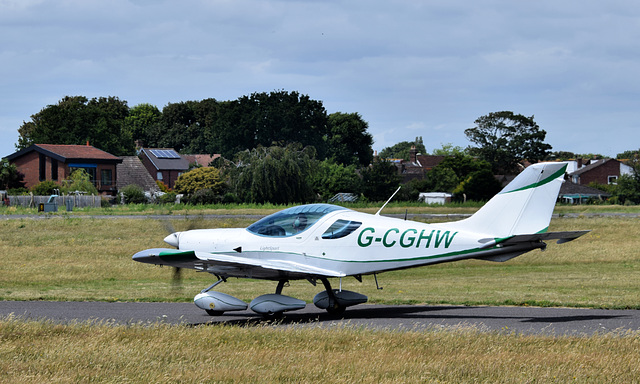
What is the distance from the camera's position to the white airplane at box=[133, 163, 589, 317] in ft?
46.0

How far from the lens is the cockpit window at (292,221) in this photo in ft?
49.5

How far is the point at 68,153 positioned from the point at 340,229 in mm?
77085

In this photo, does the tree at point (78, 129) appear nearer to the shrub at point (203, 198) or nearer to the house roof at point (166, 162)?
the house roof at point (166, 162)

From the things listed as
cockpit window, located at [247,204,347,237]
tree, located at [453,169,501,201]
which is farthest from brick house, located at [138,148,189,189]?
cockpit window, located at [247,204,347,237]

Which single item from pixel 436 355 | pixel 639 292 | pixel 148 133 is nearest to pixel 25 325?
pixel 436 355

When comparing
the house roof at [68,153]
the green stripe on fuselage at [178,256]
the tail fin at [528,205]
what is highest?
the house roof at [68,153]

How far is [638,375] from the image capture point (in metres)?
8.82

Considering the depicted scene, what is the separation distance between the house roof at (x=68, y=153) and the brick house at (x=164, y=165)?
27649mm

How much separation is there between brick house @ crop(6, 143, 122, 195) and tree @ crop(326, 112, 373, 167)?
43.1 m

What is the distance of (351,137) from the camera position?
126938 millimetres

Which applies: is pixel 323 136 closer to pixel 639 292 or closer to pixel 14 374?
pixel 639 292

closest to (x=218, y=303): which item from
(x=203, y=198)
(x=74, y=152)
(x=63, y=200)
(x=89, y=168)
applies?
(x=63, y=200)

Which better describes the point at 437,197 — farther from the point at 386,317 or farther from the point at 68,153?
the point at 386,317

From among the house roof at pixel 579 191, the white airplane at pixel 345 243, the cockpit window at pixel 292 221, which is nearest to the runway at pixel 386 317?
the white airplane at pixel 345 243
